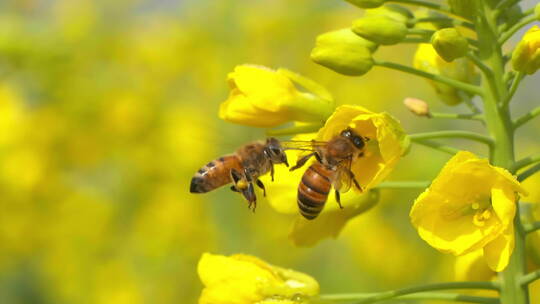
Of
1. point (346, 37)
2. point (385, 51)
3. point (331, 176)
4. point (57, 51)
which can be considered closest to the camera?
point (331, 176)

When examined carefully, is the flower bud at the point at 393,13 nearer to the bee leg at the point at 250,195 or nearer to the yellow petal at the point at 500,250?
the bee leg at the point at 250,195

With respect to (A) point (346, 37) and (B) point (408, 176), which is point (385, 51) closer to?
(B) point (408, 176)

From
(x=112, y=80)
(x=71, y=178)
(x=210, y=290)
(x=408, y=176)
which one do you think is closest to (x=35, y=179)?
(x=71, y=178)

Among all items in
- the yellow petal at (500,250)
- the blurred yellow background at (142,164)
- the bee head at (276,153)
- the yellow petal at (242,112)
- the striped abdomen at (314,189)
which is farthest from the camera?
the blurred yellow background at (142,164)

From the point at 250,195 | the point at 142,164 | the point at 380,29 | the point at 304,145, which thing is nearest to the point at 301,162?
the point at 304,145

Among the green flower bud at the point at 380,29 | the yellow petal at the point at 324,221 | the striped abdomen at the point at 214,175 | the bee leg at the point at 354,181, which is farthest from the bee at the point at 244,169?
the green flower bud at the point at 380,29

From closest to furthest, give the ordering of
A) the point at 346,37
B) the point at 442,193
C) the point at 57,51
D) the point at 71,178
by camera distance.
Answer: the point at 442,193, the point at 346,37, the point at 57,51, the point at 71,178

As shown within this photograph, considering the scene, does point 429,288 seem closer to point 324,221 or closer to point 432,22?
point 324,221
